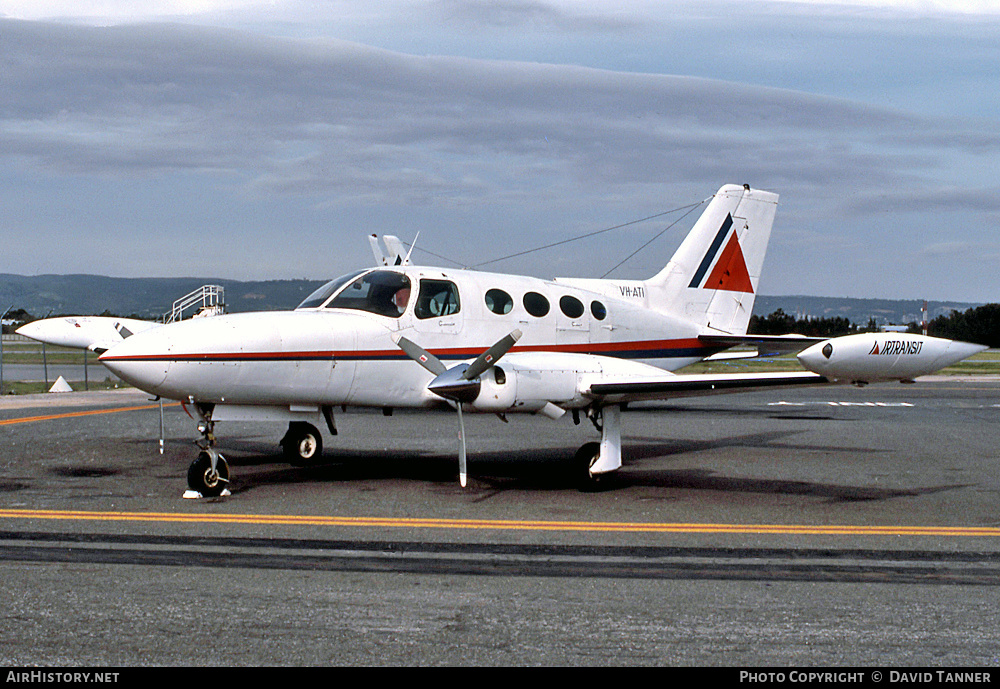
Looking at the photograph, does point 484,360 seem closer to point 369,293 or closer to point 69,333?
point 369,293

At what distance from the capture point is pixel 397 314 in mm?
12898

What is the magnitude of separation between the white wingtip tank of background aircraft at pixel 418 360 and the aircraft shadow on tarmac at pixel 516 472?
2.19ft

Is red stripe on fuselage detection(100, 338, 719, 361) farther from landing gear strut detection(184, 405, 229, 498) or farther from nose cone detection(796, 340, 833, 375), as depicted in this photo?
nose cone detection(796, 340, 833, 375)

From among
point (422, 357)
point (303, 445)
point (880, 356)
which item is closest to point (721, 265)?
point (880, 356)

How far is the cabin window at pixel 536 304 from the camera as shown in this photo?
14258 mm

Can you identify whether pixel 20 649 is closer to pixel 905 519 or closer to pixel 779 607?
pixel 779 607

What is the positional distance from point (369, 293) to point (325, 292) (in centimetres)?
64

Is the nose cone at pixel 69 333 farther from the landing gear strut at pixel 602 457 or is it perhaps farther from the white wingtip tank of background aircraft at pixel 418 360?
the landing gear strut at pixel 602 457

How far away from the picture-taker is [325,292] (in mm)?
12961

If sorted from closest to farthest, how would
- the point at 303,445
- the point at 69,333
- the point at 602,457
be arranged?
the point at 602,457 → the point at 303,445 → the point at 69,333

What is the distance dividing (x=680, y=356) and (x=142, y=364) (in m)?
10.1

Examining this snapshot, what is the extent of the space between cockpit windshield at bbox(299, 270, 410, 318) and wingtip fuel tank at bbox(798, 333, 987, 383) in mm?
5606

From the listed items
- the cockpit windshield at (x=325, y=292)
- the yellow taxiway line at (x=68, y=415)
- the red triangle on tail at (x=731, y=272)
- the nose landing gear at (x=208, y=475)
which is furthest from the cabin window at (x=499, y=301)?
the yellow taxiway line at (x=68, y=415)
